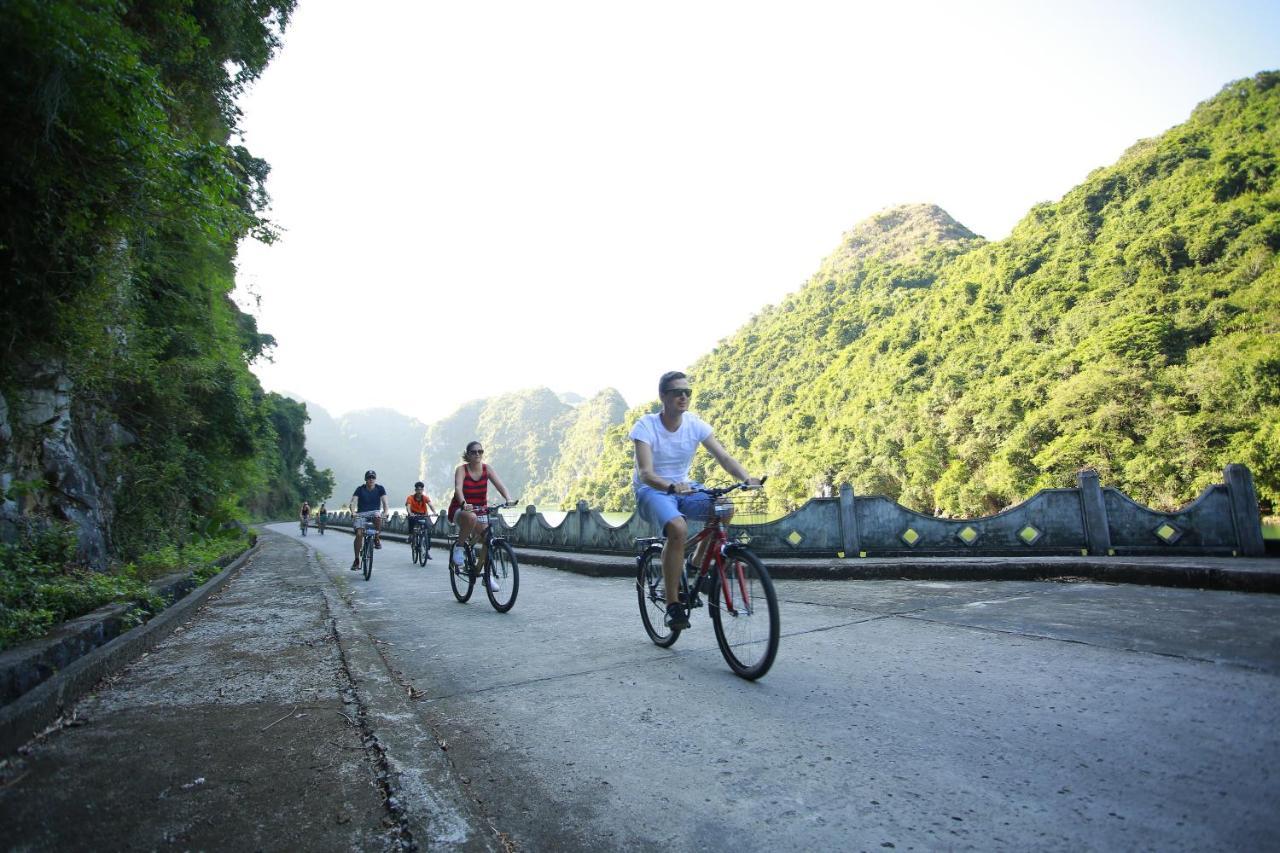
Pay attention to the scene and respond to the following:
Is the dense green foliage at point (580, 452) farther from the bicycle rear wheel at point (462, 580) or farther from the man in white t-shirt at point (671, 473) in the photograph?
the man in white t-shirt at point (671, 473)

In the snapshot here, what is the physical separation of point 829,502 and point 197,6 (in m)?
12.9

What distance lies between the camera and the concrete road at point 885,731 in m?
1.95

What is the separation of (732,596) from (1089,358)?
2057 inches

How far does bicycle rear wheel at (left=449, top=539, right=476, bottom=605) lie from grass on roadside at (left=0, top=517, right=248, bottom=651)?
2.82 meters

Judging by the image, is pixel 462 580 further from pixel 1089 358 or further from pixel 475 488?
pixel 1089 358

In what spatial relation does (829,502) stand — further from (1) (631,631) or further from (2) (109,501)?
(2) (109,501)

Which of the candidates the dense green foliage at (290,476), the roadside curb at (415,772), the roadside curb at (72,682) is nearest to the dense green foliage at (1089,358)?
the dense green foliage at (290,476)

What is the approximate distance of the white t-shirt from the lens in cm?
440

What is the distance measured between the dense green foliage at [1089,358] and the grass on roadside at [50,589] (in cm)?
4077

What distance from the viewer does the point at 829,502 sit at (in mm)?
10328

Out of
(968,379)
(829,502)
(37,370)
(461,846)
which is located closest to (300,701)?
(461,846)

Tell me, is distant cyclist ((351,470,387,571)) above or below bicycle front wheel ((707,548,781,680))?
above

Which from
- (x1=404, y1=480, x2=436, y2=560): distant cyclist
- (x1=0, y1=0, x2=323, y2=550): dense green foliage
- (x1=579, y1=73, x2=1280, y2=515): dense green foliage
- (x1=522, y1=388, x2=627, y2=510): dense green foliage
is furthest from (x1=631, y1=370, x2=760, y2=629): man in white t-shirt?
(x1=522, y1=388, x2=627, y2=510): dense green foliage

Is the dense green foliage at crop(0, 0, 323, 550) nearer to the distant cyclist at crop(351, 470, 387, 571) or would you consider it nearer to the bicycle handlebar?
the distant cyclist at crop(351, 470, 387, 571)
